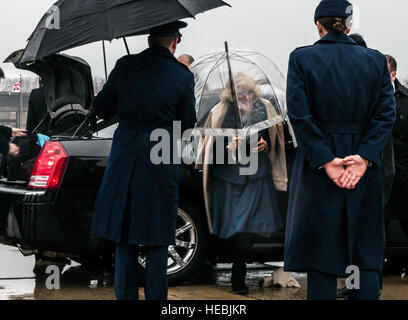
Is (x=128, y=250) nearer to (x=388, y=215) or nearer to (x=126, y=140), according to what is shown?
(x=126, y=140)

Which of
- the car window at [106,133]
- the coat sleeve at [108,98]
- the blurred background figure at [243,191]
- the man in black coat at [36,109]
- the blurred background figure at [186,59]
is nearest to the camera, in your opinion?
the coat sleeve at [108,98]

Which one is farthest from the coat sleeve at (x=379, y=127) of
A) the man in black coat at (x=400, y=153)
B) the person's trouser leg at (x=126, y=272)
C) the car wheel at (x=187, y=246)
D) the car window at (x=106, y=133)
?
the car window at (x=106, y=133)

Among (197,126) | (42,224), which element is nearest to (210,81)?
(197,126)

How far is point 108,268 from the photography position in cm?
702

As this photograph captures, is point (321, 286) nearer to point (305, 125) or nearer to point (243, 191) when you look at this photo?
point (305, 125)

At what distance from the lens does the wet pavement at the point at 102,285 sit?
21.0 ft

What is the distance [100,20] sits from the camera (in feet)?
15.4

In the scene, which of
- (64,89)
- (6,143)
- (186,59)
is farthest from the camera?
(186,59)

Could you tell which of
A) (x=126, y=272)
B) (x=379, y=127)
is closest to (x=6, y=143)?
(x=126, y=272)

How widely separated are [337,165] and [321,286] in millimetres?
631

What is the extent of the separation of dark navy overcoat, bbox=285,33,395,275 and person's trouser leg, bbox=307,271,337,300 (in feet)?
0.18

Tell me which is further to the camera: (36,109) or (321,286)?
(36,109)

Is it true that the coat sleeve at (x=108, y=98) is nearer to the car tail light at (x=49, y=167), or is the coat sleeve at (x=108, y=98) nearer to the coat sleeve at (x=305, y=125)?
the coat sleeve at (x=305, y=125)

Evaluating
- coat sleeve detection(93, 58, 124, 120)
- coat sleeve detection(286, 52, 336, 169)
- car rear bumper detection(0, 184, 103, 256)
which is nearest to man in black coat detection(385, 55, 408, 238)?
car rear bumper detection(0, 184, 103, 256)
